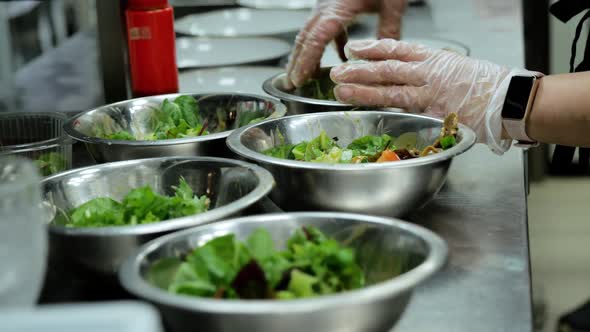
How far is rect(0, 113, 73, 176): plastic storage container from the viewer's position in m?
1.58

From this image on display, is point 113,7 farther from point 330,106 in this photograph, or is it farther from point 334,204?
point 334,204

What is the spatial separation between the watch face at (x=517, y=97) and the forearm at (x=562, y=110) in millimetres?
33

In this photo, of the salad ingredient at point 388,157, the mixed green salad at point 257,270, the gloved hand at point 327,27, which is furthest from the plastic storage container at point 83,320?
the gloved hand at point 327,27

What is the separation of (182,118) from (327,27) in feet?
1.97

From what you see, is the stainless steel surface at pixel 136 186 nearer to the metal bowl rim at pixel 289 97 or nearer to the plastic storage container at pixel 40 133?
the plastic storage container at pixel 40 133

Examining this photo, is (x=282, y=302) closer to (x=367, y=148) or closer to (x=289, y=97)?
(x=367, y=148)

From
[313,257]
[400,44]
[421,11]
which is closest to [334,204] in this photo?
[313,257]

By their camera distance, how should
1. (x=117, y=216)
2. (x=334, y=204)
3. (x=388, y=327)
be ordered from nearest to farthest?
1. (x=388, y=327)
2. (x=117, y=216)
3. (x=334, y=204)

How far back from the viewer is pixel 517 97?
1783 mm

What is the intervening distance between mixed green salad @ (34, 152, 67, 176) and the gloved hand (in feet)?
2.32

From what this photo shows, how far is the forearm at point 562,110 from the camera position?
1758 mm

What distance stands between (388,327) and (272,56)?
1.78 metres

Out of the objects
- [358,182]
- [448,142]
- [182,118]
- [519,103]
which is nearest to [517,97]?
[519,103]

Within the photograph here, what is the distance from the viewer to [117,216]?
1259 mm
